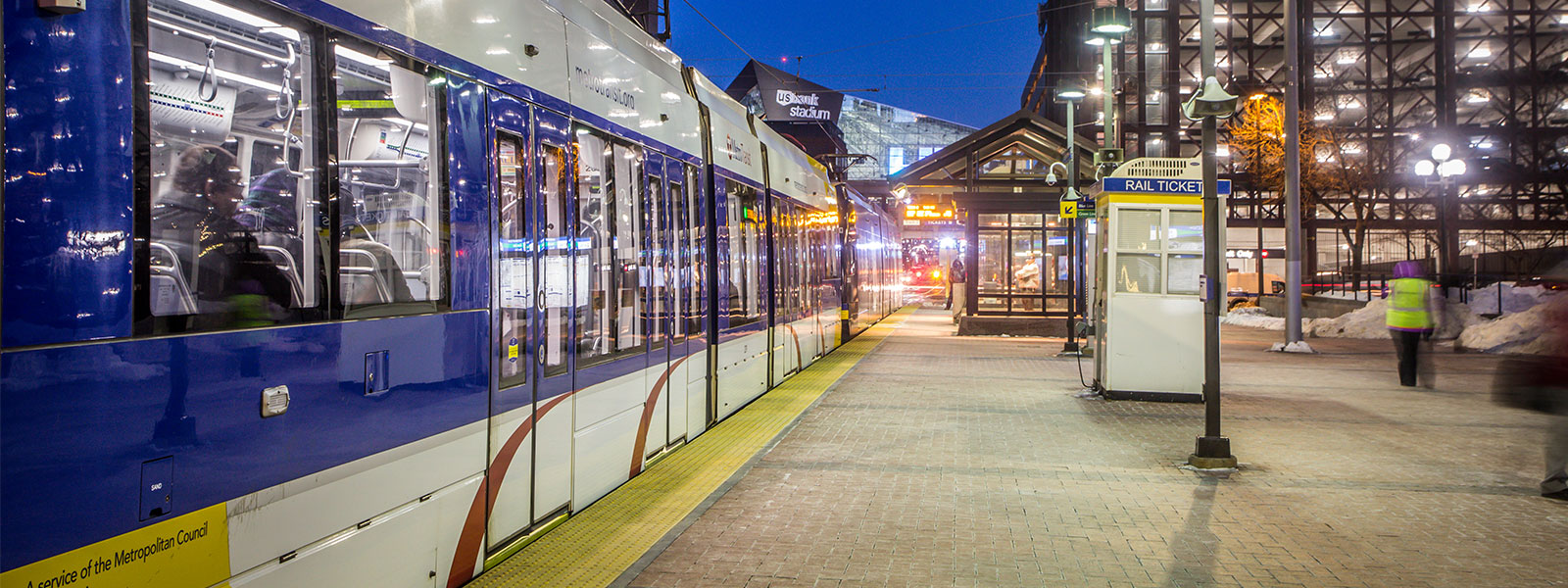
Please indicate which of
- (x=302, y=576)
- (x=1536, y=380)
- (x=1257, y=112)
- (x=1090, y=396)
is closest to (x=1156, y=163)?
(x=1090, y=396)

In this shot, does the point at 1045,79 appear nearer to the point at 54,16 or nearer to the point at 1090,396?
the point at 1090,396

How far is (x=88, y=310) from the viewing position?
2.76 meters

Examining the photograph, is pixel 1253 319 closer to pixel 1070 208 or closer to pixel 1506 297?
pixel 1506 297

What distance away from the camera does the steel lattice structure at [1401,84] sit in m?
43.6

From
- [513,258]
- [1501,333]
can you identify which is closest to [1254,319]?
[1501,333]

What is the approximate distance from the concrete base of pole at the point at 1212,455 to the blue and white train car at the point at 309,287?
15.6 feet

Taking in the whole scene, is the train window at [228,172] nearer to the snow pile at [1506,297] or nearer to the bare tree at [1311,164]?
the snow pile at [1506,297]

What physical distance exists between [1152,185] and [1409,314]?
4.30 metres

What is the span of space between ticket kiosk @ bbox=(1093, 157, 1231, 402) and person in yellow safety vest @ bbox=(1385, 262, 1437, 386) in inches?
126

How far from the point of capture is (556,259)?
5699 mm

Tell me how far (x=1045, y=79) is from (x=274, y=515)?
6137 centimetres

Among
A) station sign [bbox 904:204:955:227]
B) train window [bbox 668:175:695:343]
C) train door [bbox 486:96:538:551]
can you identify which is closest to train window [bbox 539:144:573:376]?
train door [bbox 486:96:538:551]

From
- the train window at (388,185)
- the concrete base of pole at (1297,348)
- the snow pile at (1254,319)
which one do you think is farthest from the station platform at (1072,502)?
the snow pile at (1254,319)

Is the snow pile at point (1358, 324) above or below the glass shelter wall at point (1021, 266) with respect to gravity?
below
